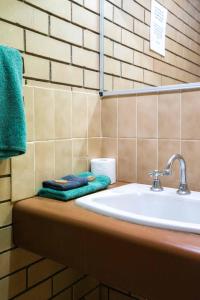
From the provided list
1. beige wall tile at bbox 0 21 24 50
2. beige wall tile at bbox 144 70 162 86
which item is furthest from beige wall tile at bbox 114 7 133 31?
beige wall tile at bbox 0 21 24 50

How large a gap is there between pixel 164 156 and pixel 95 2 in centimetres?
75

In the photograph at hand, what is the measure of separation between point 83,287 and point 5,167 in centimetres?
70

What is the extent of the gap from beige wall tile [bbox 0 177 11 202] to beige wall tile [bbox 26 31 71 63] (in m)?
0.45

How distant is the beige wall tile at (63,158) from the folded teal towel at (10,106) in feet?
0.87

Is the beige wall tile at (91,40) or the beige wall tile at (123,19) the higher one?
the beige wall tile at (123,19)

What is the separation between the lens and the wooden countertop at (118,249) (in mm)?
551

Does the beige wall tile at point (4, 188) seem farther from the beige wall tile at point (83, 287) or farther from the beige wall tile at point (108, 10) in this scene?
the beige wall tile at point (108, 10)

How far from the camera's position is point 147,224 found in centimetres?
66

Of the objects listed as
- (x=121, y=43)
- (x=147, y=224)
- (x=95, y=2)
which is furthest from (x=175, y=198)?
(x=95, y=2)

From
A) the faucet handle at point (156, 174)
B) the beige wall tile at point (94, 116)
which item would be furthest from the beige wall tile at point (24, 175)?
the faucet handle at point (156, 174)

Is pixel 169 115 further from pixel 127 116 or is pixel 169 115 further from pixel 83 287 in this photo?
pixel 83 287

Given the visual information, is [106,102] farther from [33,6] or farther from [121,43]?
[33,6]

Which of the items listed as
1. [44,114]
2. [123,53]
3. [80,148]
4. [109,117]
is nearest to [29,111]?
[44,114]

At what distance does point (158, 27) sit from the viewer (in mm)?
1264
